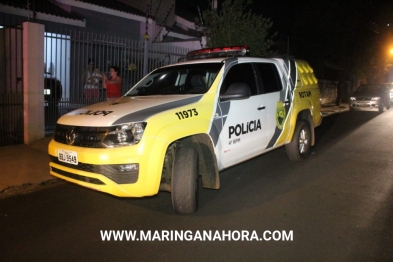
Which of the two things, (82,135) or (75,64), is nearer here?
(82,135)

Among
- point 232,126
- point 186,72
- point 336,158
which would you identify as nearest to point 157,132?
point 232,126

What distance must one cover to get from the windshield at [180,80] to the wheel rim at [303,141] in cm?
273

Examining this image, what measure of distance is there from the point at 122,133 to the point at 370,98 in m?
16.3

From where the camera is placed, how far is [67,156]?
4422mm

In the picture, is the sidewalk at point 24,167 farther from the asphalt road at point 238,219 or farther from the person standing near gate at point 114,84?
the person standing near gate at point 114,84

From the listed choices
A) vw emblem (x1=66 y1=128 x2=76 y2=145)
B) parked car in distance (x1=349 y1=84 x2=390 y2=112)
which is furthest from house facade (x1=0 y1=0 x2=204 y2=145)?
parked car in distance (x1=349 y1=84 x2=390 y2=112)

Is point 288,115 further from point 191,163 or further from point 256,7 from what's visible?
point 256,7

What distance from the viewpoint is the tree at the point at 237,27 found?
36.2ft

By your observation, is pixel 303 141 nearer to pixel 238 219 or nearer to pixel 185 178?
pixel 238 219

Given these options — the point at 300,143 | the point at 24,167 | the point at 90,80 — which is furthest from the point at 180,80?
the point at 90,80

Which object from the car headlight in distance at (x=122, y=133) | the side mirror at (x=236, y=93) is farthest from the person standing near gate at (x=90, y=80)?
the car headlight in distance at (x=122, y=133)

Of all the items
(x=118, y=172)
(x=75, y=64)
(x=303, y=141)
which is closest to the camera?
(x=118, y=172)

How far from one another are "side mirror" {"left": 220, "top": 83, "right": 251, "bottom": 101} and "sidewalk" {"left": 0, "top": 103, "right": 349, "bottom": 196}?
10.9 feet

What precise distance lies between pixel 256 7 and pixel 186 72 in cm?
3098
